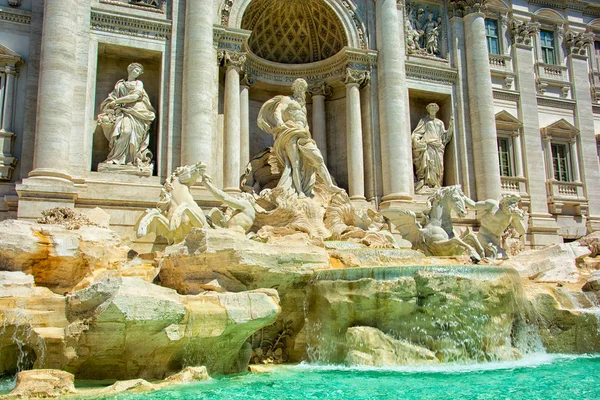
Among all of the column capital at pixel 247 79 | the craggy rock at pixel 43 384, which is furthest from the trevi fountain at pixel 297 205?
the column capital at pixel 247 79

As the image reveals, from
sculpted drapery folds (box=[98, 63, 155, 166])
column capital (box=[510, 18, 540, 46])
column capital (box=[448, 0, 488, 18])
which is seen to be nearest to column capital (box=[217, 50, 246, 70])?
sculpted drapery folds (box=[98, 63, 155, 166])

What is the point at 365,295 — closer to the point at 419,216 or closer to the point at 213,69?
the point at 419,216

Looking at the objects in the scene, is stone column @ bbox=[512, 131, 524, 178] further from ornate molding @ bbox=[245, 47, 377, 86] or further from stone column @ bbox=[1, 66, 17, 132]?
stone column @ bbox=[1, 66, 17, 132]

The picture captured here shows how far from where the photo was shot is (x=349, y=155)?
1755cm

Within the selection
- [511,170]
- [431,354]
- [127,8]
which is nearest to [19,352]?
[431,354]

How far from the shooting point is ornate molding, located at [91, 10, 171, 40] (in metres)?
15.0

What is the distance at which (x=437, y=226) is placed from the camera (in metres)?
13.8

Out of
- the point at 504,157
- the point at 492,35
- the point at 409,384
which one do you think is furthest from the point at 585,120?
the point at 409,384

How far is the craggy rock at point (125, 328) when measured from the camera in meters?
6.75

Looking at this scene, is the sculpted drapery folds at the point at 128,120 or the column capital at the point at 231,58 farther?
the column capital at the point at 231,58

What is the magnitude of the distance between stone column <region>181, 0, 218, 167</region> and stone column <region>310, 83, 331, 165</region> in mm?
4257

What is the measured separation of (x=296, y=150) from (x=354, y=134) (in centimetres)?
313

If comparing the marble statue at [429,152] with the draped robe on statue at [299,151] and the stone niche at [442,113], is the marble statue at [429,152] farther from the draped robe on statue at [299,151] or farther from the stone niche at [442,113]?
the draped robe on statue at [299,151]

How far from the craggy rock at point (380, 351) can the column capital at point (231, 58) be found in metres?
10.2
